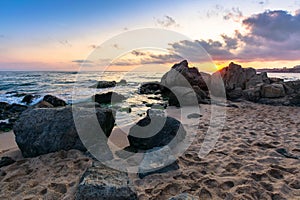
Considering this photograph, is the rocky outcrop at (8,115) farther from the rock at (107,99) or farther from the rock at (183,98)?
the rock at (183,98)

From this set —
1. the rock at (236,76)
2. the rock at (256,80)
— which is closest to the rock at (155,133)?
the rock at (256,80)

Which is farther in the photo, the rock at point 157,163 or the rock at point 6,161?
the rock at point 6,161

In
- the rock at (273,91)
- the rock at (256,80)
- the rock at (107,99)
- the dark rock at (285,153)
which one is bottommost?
the dark rock at (285,153)

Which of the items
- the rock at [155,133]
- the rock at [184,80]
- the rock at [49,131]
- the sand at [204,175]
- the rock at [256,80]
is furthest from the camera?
the rock at [184,80]

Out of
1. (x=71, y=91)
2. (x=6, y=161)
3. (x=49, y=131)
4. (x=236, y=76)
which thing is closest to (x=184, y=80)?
(x=236, y=76)

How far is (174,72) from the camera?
21766 mm

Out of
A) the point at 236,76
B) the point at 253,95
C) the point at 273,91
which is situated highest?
the point at 236,76

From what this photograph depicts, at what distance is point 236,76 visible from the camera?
21234 mm

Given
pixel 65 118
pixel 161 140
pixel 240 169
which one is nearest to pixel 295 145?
pixel 240 169

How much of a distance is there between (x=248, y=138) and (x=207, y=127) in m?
1.60

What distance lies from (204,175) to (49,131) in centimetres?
373

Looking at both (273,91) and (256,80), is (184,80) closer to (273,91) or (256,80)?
(256,80)

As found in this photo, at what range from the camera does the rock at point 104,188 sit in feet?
10.8

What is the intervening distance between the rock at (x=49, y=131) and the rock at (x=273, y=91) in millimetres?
12684
